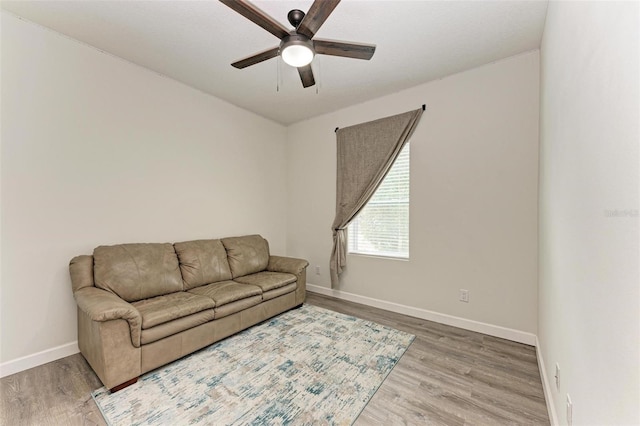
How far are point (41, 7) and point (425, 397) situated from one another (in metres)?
4.12

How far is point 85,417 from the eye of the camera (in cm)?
166

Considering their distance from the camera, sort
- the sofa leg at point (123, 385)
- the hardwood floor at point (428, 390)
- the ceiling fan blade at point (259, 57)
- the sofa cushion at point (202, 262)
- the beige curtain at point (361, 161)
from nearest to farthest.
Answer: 1. the hardwood floor at point (428, 390)
2. the sofa leg at point (123, 385)
3. the ceiling fan blade at point (259, 57)
4. the sofa cushion at point (202, 262)
5. the beige curtain at point (361, 161)

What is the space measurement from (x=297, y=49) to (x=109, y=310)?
7.26 ft

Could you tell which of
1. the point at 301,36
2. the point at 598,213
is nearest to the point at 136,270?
the point at 301,36

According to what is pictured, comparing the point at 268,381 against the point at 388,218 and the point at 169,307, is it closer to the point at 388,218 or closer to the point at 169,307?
the point at 169,307

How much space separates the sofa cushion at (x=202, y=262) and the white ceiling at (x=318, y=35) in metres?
1.99

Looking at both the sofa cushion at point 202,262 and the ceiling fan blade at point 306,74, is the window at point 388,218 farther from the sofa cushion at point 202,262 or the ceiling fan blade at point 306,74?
the sofa cushion at point 202,262

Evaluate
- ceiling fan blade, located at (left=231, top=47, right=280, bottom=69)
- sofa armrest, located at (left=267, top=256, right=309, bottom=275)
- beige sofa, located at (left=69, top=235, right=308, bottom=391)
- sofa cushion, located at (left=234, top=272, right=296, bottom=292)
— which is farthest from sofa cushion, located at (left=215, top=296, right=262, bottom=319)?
ceiling fan blade, located at (left=231, top=47, right=280, bottom=69)

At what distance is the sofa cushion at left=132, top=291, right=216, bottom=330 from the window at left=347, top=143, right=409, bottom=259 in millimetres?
2172

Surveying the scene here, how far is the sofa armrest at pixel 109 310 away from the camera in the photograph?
1813 millimetres

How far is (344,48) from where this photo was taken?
1.95 m

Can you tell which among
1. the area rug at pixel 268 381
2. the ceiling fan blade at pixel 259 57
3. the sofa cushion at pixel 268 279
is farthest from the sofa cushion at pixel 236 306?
the ceiling fan blade at pixel 259 57

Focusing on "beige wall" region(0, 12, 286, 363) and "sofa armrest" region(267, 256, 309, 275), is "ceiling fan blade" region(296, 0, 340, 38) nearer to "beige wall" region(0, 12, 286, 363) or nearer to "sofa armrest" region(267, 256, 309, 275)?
"beige wall" region(0, 12, 286, 363)

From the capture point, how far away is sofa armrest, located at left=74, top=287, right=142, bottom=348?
1813 mm
